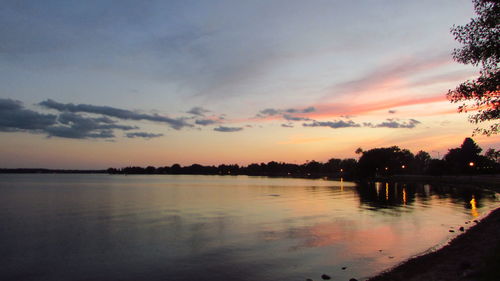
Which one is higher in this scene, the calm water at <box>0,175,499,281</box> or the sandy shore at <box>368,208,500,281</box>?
the sandy shore at <box>368,208,500,281</box>

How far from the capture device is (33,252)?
31078 millimetres

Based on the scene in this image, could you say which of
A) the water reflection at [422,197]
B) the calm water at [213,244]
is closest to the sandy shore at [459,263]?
the calm water at [213,244]

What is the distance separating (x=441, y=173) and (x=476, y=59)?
180328mm

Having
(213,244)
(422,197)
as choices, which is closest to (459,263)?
(213,244)

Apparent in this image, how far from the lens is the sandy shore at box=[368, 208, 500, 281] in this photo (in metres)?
17.5

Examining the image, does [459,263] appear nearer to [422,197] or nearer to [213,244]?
[213,244]

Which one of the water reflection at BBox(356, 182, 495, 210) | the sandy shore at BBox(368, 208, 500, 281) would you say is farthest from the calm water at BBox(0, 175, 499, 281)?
the water reflection at BBox(356, 182, 495, 210)

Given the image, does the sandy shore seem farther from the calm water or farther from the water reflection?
the water reflection

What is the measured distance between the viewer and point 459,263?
71.4 feet

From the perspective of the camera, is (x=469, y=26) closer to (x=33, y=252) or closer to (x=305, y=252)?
(x=305, y=252)

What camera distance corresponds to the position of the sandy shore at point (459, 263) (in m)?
17.5

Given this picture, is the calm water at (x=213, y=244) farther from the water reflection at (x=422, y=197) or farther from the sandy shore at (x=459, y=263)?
the water reflection at (x=422, y=197)

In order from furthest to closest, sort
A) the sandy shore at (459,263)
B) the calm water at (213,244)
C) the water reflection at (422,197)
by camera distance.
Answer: the water reflection at (422,197) < the calm water at (213,244) < the sandy shore at (459,263)

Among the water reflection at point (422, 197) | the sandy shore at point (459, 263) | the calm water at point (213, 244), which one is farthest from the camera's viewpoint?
the water reflection at point (422, 197)
